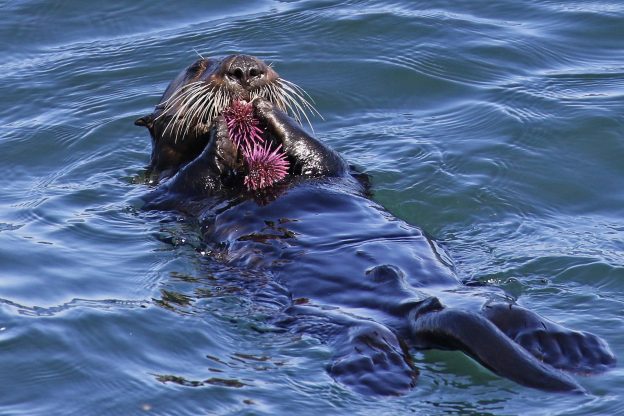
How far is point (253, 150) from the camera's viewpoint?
6.59 m

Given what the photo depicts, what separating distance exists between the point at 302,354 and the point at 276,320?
34 cm

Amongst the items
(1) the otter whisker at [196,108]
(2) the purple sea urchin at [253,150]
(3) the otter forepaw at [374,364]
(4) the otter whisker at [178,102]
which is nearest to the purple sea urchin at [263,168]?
(2) the purple sea urchin at [253,150]

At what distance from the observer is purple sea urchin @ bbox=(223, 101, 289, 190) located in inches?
253

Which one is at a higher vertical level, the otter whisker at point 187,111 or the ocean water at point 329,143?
the otter whisker at point 187,111

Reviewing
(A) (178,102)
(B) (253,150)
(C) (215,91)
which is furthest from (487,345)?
(A) (178,102)

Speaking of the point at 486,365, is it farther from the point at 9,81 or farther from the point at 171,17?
the point at 171,17

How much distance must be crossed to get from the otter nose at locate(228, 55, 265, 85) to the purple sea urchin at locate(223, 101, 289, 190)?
0.16 meters

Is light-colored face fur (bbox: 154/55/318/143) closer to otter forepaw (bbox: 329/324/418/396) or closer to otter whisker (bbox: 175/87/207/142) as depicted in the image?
otter whisker (bbox: 175/87/207/142)

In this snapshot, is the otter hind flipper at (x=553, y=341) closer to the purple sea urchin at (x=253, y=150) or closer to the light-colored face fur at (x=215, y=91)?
the purple sea urchin at (x=253, y=150)

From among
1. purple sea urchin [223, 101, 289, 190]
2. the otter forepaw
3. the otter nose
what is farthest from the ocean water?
the otter nose

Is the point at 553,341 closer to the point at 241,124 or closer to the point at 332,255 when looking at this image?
the point at 332,255

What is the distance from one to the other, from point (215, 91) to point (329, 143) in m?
1.64

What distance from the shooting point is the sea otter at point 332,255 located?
4707 millimetres

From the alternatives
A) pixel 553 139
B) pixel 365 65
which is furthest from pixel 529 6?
pixel 553 139
